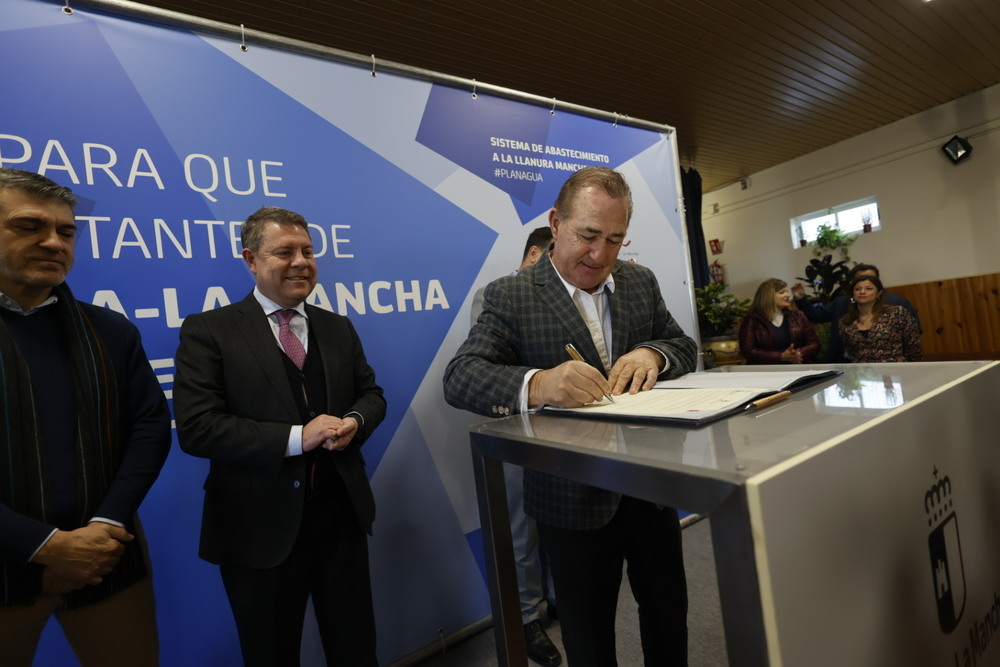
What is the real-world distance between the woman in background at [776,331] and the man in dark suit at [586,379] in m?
3.24

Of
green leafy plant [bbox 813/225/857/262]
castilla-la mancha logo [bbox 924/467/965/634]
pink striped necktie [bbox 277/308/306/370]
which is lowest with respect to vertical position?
castilla-la mancha logo [bbox 924/467/965/634]

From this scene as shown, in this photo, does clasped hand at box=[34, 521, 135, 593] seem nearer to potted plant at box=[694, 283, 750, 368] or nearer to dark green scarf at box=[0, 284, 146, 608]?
dark green scarf at box=[0, 284, 146, 608]

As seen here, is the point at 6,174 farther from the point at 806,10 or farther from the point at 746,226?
the point at 746,226

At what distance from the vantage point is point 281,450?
1.31 metres

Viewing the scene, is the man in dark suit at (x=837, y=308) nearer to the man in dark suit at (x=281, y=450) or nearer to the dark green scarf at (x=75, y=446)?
the man in dark suit at (x=281, y=450)

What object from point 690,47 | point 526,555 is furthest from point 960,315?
point 526,555

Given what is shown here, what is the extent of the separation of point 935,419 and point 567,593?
2.50 feet

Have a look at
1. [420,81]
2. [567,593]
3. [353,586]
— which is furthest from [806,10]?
[353,586]

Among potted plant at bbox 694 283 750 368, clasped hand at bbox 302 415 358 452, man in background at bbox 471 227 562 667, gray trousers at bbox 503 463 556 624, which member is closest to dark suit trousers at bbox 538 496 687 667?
clasped hand at bbox 302 415 358 452

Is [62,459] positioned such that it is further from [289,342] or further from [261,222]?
[261,222]

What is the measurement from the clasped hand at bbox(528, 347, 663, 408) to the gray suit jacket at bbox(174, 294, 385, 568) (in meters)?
0.73

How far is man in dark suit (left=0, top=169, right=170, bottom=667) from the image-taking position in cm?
105

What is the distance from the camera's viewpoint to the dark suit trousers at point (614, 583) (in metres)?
1.08

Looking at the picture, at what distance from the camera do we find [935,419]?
71 centimetres
